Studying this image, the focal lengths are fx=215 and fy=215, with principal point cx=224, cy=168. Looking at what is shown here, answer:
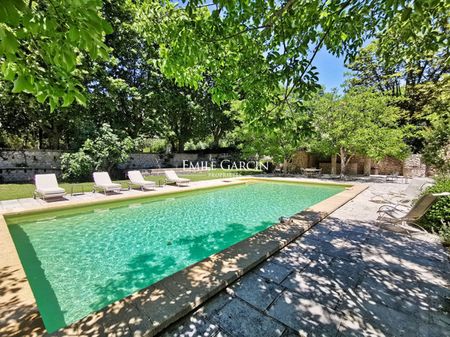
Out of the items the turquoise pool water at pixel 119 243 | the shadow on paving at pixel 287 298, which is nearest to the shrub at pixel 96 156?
the turquoise pool water at pixel 119 243

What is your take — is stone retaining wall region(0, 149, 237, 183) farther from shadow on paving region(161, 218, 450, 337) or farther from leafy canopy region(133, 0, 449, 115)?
shadow on paving region(161, 218, 450, 337)

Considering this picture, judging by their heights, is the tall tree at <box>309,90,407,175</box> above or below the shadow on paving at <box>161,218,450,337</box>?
above

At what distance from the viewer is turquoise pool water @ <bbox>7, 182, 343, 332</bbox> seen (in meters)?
3.52

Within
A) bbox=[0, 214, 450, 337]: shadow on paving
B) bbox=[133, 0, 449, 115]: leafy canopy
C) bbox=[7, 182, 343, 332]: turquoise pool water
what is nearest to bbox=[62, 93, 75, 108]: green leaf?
bbox=[133, 0, 449, 115]: leafy canopy

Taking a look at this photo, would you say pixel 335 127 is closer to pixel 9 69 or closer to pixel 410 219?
pixel 410 219

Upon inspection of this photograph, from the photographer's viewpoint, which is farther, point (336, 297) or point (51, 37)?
point (336, 297)

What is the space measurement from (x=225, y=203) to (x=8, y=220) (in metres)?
7.06

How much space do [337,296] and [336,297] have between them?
3cm

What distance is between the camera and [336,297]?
2.66 metres

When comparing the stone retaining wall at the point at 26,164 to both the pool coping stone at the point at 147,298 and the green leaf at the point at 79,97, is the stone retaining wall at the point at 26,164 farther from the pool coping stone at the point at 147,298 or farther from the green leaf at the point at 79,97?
the green leaf at the point at 79,97

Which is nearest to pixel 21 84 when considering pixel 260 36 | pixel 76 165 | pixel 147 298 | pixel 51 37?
pixel 51 37

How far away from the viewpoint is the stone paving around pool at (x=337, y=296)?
2188mm

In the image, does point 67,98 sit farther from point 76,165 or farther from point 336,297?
point 76,165

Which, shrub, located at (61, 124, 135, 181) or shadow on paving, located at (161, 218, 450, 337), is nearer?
shadow on paving, located at (161, 218, 450, 337)
